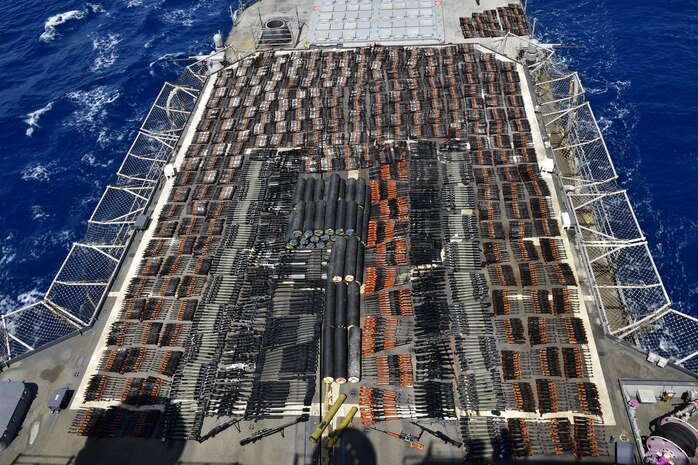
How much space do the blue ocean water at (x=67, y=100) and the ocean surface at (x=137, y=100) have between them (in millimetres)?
270

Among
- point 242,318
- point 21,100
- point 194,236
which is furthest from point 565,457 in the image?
point 21,100

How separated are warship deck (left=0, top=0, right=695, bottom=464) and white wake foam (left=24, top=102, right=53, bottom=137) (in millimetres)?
41930

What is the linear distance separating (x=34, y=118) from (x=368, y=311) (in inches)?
3415

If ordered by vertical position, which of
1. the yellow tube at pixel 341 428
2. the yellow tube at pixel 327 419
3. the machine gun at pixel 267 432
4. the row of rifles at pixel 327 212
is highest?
the row of rifles at pixel 327 212

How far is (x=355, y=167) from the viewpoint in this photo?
69250 millimetres

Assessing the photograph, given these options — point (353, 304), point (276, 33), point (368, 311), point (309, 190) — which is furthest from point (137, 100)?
point (368, 311)

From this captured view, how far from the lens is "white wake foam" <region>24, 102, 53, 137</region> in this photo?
95.2m

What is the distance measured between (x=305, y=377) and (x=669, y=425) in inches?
1308

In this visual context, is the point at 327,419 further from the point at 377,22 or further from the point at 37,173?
the point at 377,22

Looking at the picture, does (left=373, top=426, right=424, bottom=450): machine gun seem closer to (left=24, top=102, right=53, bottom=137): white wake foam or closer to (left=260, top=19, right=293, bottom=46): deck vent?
(left=260, top=19, right=293, bottom=46): deck vent

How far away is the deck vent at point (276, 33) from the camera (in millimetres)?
97125

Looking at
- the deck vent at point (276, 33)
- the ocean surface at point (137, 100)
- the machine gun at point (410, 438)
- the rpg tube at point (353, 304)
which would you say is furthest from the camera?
the deck vent at point (276, 33)

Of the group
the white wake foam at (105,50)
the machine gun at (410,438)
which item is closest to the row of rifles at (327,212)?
the machine gun at (410,438)

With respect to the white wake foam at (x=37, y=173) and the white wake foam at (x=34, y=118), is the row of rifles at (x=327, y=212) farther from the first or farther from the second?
the white wake foam at (x=34, y=118)
